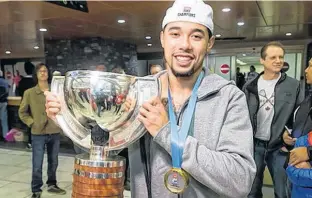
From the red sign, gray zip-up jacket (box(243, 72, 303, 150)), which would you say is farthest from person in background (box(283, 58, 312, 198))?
the red sign

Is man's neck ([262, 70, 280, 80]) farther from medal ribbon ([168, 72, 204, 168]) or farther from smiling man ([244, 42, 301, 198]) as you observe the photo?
medal ribbon ([168, 72, 204, 168])

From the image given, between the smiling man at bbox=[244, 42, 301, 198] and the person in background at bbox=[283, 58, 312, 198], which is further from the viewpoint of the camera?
the smiling man at bbox=[244, 42, 301, 198]

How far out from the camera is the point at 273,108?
7.92ft

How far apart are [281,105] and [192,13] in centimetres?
178

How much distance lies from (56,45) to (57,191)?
5971mm

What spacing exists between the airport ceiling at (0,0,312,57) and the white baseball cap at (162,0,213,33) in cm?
355

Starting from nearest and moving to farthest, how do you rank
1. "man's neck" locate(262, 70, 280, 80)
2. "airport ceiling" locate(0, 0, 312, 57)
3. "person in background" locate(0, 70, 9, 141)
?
"man's neck" locate(262, 70, 280, 80), "airport ceiling" locate(0, 0, 312, 57), "person in background" locate(0, 70, 9, 141)

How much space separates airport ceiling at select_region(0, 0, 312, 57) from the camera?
14.6ft

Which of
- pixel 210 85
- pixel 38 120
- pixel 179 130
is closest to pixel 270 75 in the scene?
pixel 210 85

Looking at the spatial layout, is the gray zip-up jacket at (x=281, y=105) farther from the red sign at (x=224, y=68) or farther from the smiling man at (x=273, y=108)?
the red sign at (x=224, y=68)

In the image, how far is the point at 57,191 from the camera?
11.2 feet

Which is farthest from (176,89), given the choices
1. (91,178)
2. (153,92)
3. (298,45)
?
(298,45)

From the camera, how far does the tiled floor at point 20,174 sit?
3404 mm

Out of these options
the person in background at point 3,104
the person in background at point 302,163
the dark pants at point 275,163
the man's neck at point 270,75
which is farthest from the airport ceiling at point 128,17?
the person in background at point 302,163
